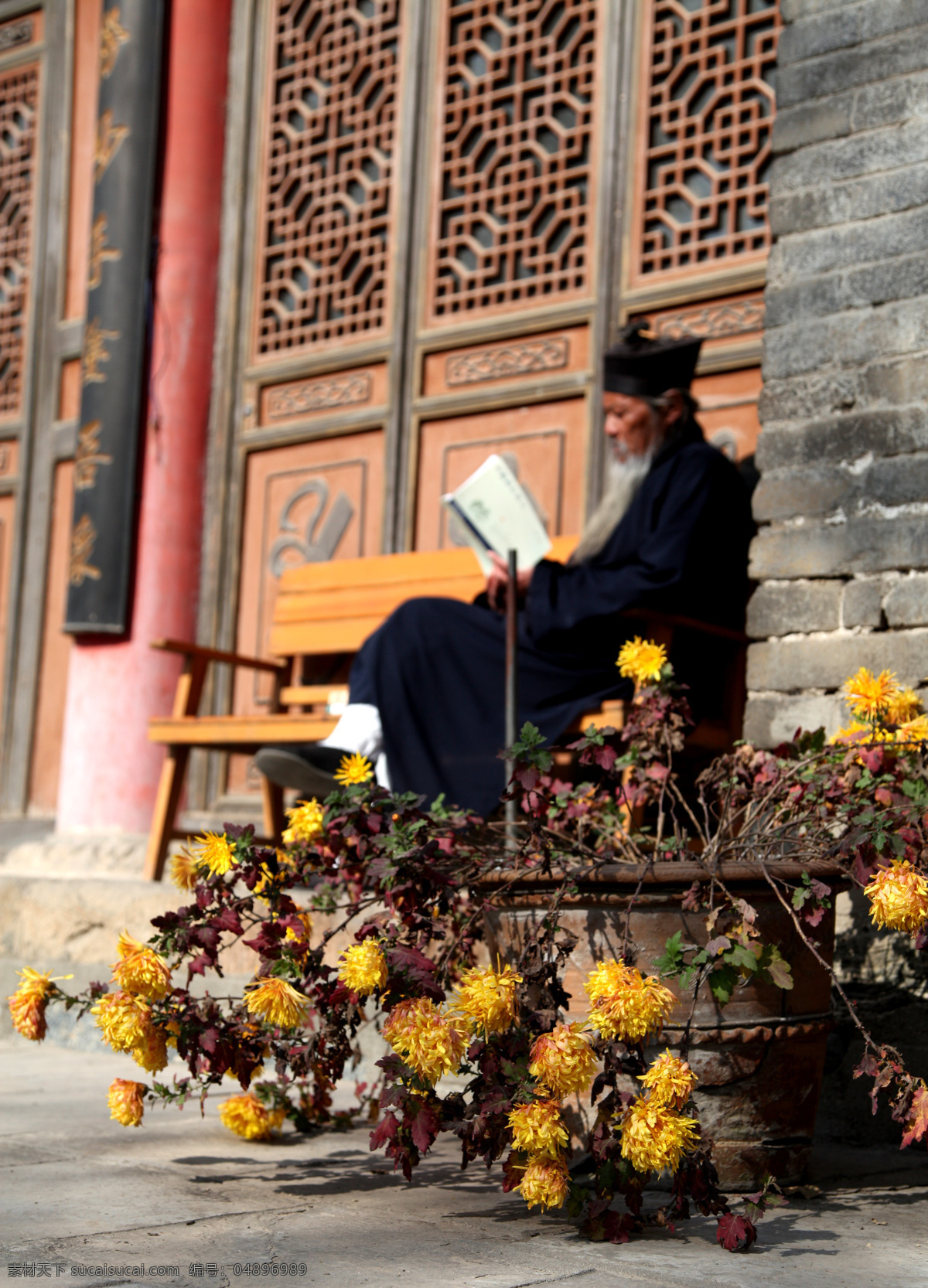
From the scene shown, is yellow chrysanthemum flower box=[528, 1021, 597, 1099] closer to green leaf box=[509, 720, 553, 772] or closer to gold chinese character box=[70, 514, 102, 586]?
green leaf box=[509, 720, 553, 772]

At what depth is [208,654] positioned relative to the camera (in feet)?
16.9

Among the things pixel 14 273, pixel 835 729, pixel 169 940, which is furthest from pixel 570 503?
pixel 14 273

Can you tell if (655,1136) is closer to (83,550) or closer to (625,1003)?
(625,1003)

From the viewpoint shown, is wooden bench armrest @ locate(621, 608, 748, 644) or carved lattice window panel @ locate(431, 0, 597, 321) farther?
carved lattice window panel @ locate(431, 0, 597, 321)

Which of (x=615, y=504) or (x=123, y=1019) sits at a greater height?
(x=615, y=504)

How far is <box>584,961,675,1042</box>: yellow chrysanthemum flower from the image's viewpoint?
211cm

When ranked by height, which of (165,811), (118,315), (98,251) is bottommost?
(165,811)

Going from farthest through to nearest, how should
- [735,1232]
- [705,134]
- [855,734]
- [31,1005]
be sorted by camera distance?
[705,134], [855,734], [31,1005], [735,1232]

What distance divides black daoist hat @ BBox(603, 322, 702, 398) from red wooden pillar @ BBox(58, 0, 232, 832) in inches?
90.4

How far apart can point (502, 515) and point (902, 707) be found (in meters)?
1.40

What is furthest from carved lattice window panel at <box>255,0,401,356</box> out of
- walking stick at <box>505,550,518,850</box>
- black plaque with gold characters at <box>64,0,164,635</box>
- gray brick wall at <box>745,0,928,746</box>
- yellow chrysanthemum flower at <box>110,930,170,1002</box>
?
yellow chrysanthemum flower at <box>110,930,170,1002</box>

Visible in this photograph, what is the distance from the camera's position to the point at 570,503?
5.24 meters

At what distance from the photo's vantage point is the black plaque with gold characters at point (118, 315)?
604 centimetres

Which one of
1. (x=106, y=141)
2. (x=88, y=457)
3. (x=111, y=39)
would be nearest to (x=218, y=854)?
(x=88, y=457)
